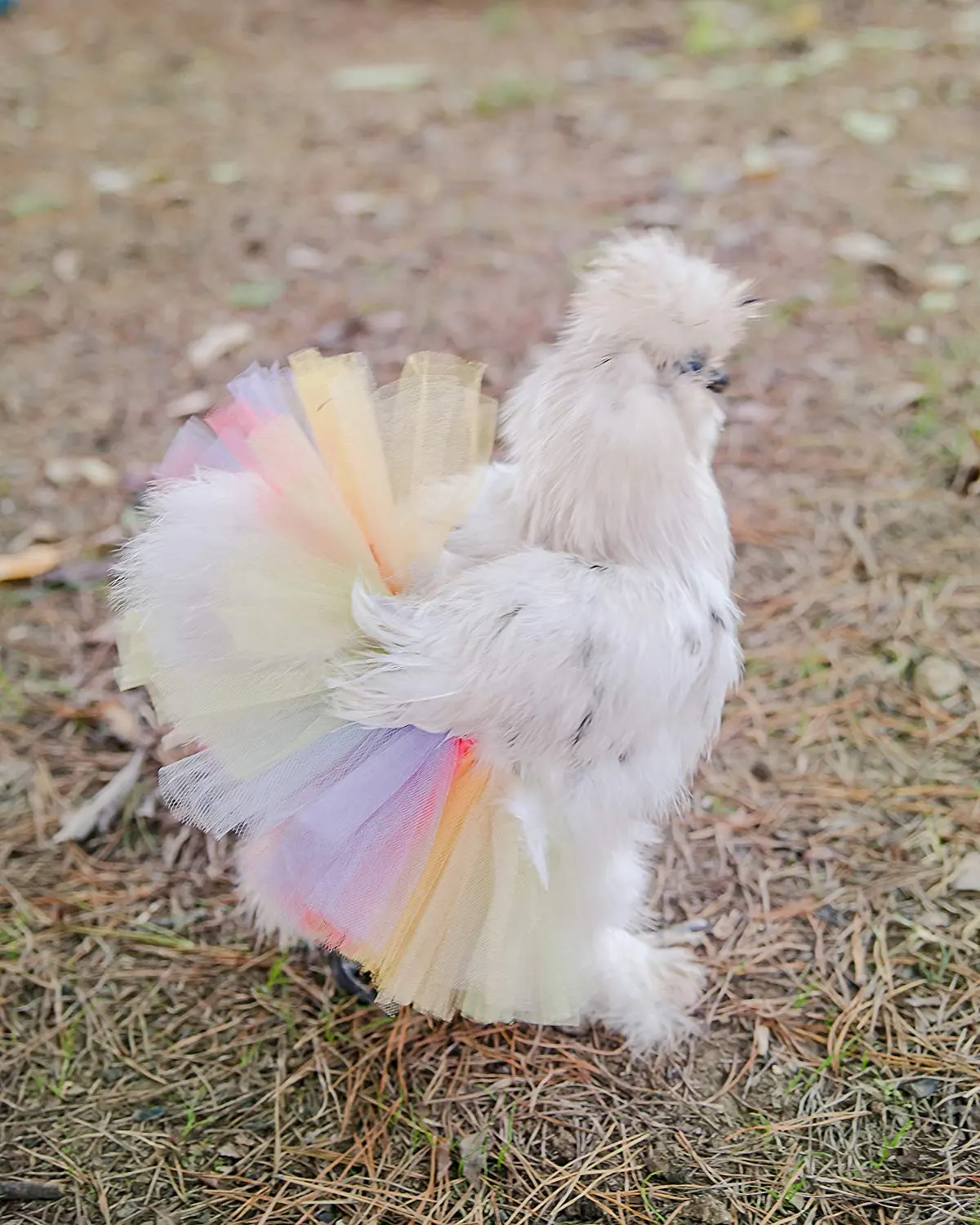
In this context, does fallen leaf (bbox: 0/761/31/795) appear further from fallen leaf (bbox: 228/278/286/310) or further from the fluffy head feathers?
fallen leaf (bbox: 228/278/286/310)

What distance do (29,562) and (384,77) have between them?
9.82 ft

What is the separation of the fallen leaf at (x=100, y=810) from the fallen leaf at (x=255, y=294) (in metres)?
1.72

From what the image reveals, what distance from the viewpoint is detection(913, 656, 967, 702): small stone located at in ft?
6.97

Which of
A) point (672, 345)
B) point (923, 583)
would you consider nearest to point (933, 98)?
point (923, 583)

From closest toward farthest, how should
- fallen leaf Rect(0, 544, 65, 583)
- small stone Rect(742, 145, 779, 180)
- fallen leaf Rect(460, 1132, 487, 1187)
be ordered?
fallen leaf Rect(460, 1132, 487, 1187)
fallen leaf Rect(0, 544, 65, 583)
small stone Rect(742, 145, 779, 180)

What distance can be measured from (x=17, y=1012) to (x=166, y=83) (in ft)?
13.3

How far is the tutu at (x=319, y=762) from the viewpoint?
4.64 feet

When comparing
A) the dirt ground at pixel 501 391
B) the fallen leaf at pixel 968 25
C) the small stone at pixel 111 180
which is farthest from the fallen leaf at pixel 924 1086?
the fallen leaf at pixel 968 25

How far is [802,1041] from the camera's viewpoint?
5.44ft

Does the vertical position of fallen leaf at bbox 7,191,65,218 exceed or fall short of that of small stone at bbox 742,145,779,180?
it exceeds it

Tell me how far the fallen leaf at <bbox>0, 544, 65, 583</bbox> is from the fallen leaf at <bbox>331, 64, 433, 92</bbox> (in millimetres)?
2811

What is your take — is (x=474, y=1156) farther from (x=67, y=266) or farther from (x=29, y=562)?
(x=67, y=266)

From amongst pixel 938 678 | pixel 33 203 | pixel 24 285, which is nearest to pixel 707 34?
pixel 33 203

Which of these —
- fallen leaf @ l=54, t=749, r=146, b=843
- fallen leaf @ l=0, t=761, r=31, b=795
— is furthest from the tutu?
fallen leaf @ l=0, t=761, r=31, b=795
